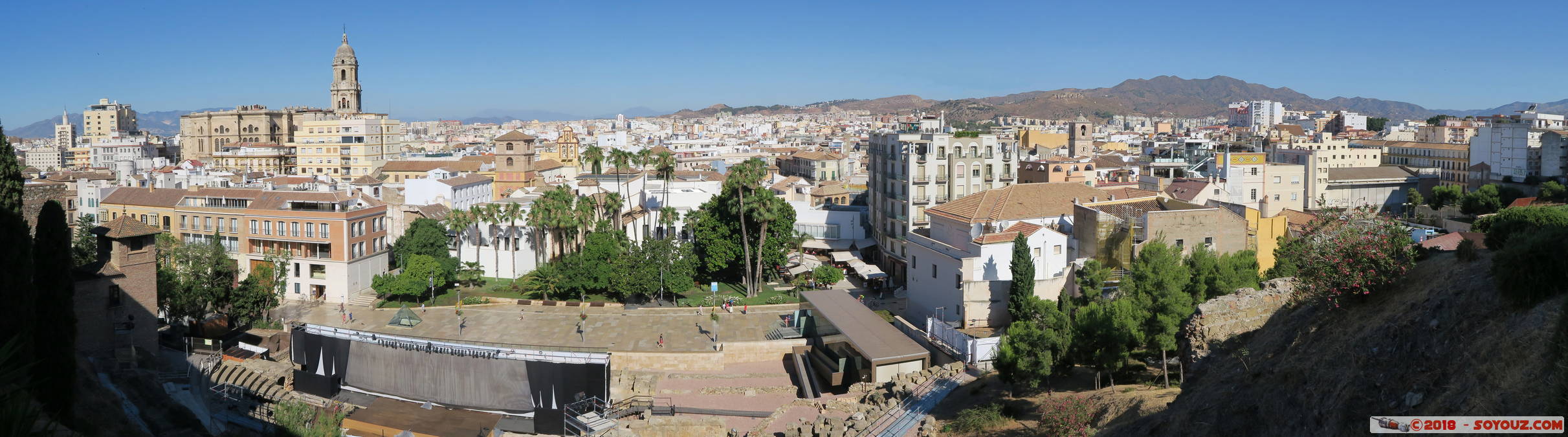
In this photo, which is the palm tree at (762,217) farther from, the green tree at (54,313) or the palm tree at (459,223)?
the green tree at (54,313)

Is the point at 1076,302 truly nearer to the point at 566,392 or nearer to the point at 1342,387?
the point at 566,392

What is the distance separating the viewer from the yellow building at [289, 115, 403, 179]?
295ft

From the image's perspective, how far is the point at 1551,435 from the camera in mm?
8188

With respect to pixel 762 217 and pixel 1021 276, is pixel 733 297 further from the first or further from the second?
pixel 1021 276

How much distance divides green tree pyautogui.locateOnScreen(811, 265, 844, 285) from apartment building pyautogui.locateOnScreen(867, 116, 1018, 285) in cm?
424

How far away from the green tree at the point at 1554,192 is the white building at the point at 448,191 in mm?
59314

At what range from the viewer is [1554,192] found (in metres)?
56.2

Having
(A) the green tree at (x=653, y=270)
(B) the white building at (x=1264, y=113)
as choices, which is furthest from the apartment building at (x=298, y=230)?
(B) the white building at (x=1264, y=113)

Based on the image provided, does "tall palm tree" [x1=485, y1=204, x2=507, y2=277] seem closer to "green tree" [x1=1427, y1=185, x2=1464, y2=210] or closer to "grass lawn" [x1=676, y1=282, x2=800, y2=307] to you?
"grass lawn" [x1=676, y1=282, x2=800, y2=307]

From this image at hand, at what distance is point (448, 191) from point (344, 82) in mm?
61843

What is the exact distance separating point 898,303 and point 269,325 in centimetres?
2461

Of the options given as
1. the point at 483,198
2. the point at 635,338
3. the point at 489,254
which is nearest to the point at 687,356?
the point at 635,338

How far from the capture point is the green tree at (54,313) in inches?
849

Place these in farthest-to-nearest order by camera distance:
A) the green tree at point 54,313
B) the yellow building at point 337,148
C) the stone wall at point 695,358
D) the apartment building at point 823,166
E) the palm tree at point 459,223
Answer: the apartment building at point 823,166, the yellow building at point 337,148, the palm tree at point 459,223, the stone wall at point 695,358, the green tree at point 54,313
